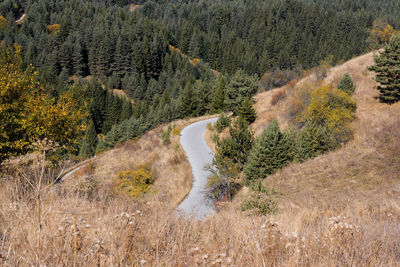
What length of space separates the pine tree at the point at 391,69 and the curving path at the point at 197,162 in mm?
14995

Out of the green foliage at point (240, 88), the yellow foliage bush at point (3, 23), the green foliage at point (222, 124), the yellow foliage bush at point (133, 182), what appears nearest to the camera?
the yellow foliage bush at point (133, 182)

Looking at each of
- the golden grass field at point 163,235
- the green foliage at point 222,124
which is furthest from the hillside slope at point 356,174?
the green foliage at point 222,124

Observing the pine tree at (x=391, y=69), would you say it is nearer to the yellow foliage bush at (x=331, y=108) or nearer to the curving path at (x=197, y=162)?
the yellow foliage bush at (x=331, y=108)

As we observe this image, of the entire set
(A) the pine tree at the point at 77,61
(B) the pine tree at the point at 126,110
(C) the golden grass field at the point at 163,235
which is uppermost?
(C) the golden grass field at the point at 163,235

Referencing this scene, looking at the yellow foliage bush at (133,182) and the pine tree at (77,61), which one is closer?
the yellow foliage bush at (133,182)

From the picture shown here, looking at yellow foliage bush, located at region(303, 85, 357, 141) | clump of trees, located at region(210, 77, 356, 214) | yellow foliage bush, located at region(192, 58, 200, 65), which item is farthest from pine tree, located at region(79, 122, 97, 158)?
yellow foliage bush, located at region(192, 58, 200, 65)

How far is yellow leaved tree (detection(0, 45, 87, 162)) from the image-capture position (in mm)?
12031

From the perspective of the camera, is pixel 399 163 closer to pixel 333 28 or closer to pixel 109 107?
pixel 109 107

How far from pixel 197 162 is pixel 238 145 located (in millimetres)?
5550

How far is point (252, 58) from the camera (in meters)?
103

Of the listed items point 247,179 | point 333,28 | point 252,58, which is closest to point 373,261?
point 247,179

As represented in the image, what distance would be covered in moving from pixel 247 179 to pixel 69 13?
133 meters

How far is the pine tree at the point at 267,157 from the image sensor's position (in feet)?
49.7

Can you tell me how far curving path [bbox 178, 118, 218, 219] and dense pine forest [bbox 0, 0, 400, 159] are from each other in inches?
784
